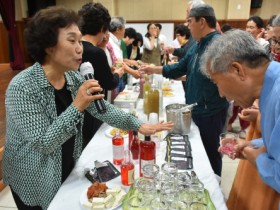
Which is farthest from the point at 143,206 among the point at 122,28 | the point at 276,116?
the point at 122,28

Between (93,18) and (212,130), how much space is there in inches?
52.1

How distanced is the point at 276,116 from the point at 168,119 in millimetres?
939

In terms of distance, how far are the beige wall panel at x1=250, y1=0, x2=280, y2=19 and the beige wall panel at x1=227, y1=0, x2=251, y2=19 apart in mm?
564

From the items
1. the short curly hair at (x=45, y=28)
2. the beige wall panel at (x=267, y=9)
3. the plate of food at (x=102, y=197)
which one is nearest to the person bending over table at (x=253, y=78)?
the plate of food at (x=102, y=197)

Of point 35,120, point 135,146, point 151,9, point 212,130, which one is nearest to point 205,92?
point 212,130

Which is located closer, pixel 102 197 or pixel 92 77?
pixel 102 197

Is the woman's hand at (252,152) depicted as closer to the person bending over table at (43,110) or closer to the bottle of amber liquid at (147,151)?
the bottle of amber liquid at (147,151)

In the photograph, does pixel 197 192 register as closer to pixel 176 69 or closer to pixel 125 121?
pixel 125 121

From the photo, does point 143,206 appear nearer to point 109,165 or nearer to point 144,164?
point 144,164

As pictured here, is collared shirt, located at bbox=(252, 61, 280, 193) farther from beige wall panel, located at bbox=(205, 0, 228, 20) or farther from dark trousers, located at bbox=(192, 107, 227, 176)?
beige wall panel, located at bbox=(205, 0, 228, 20)

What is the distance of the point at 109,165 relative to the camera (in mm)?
1396

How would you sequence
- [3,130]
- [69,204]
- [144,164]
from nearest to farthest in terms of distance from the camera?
[69,204]
[144,164]
[3,130]

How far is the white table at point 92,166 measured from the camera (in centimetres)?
115

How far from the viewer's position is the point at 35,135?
3.70 feet
